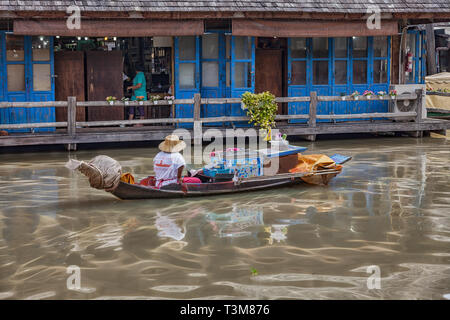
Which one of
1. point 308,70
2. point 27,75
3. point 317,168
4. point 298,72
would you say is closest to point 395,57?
point 308,70

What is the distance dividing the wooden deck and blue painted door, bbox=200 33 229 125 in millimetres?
473

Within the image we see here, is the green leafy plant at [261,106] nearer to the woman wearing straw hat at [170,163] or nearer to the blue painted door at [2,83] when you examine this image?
the blue painted door at [2,83]

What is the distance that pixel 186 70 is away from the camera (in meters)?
18.3

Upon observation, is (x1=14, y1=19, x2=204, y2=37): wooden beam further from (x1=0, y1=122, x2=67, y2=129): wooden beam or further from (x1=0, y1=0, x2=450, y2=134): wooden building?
(x1=0, y1=122, x2=67, y2=129): wooden beam

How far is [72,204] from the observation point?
11.0 m

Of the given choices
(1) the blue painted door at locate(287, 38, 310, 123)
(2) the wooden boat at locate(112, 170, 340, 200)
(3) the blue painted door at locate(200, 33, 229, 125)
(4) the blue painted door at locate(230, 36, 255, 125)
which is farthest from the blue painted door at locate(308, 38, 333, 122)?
(2) the wooden boat at locate(112, 170, 340, 200)

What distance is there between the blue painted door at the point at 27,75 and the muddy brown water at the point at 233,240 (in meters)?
4.03

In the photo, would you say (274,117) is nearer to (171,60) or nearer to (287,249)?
(171,60)

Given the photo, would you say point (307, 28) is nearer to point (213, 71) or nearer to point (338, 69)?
point (338, 69)

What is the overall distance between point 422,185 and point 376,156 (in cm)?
354

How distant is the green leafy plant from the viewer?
1728cm

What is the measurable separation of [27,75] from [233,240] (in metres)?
10.4

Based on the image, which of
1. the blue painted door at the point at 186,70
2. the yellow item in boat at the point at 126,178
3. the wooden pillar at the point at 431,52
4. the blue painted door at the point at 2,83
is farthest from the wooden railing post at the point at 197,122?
the wooden pillar at the point at 431,52

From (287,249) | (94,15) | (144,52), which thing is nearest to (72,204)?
(287,249)
